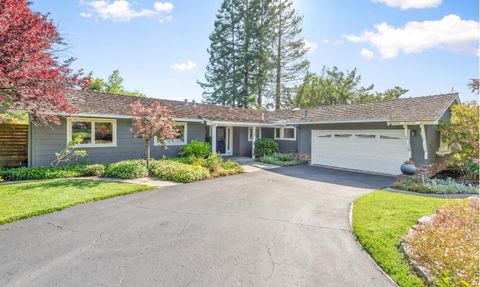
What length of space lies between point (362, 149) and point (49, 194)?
46.9ft

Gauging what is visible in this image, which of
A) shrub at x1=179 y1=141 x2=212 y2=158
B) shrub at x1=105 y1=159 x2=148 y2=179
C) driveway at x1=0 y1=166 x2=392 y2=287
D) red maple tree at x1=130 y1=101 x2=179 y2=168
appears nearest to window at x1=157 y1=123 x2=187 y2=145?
shrub at x1=179 y1=141 x2=212 y2=158

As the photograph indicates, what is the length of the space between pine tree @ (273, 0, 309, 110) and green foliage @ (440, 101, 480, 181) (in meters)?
21.8

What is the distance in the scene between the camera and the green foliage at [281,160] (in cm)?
1650

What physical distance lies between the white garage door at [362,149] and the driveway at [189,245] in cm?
636

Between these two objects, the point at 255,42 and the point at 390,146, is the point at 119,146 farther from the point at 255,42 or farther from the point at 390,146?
the point at 255,42

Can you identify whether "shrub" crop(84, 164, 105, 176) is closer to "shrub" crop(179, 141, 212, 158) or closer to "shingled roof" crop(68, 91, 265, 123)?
"shingled roof" crop(68, 91, 265, 123)

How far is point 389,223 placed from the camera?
5.86 metres

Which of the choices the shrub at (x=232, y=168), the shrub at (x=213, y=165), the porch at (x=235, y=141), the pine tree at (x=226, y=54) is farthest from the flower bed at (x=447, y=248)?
the pine tree at (x=226, y=54)

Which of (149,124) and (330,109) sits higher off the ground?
(330,109)

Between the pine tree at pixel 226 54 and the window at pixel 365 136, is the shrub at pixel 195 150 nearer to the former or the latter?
the window at pixel 365 136

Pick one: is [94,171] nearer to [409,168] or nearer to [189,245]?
[189,245]

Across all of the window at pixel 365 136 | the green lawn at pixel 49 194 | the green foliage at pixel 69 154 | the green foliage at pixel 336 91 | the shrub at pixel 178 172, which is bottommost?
the green lawn at pixel 49 194

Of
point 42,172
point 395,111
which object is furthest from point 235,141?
point 42,172

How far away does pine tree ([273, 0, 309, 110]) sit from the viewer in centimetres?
3075
